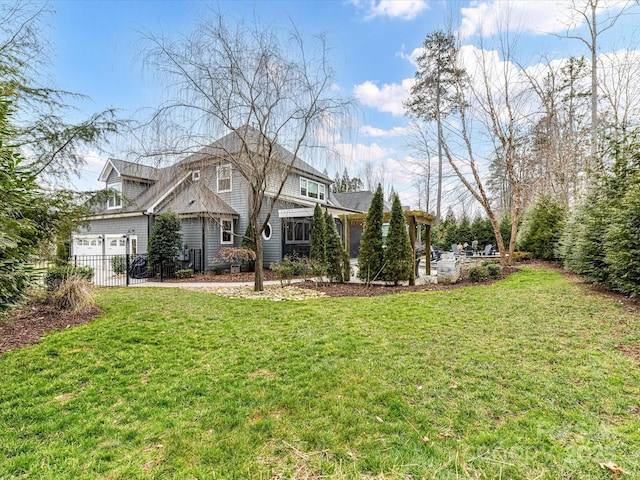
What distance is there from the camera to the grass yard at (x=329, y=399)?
2188 mm

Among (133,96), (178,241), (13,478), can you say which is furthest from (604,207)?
(178,241)

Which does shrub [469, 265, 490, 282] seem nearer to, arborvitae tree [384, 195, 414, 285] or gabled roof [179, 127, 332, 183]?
arborvitae tree [384, 195, 414, 285]

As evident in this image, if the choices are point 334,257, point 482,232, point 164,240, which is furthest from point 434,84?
point 164,240

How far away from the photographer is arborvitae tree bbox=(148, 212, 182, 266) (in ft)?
39.6

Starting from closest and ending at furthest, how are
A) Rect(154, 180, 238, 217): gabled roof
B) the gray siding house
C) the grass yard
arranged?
the grass yard, Rect(154, 180, 238, 217): gabled roof, the gray siding house

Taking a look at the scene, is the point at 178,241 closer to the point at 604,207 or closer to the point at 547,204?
the point at 604,207

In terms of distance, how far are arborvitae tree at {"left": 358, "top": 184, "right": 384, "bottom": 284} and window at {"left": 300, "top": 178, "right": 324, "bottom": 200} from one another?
769 cm

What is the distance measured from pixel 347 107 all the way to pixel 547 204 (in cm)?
1149

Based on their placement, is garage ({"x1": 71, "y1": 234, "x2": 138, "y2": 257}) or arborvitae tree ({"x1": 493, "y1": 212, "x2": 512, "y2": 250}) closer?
garage ({"x1": 71, "y1": 234, "x2": 138, "y2": 257})

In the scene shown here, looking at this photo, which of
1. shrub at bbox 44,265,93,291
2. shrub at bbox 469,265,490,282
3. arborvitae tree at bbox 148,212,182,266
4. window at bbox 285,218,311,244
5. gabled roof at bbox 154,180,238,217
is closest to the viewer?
shrub at bbox 44,265,93,291

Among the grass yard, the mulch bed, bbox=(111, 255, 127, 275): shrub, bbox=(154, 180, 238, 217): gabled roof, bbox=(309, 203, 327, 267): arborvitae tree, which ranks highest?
bbox=(154, 180, 238, 217): gabled roof

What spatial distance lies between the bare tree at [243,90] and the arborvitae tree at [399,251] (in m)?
3.55

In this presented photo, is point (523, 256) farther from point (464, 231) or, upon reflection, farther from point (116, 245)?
point (116, 245)

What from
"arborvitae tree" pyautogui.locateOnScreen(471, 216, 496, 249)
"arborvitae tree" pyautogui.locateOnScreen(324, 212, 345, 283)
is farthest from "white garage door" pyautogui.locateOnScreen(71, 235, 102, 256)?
"arborvitae tree" pyautogui.locateOnScreen(471, 216, 496, 249)
